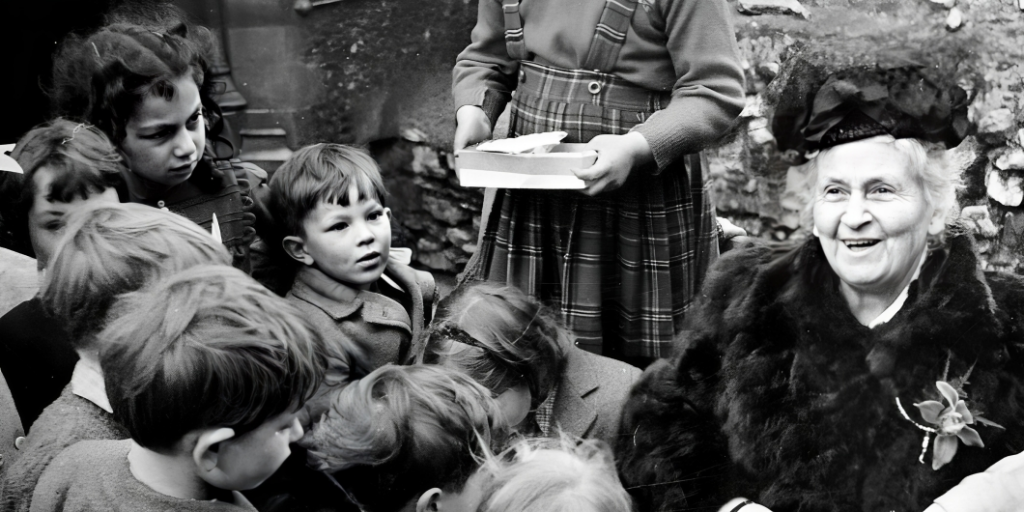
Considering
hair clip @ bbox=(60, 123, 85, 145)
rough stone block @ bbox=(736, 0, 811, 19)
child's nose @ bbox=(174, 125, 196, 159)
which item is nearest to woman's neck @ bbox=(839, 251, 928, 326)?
rough stone block @ bbox=(736, 0, 811, 19)

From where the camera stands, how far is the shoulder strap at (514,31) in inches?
105

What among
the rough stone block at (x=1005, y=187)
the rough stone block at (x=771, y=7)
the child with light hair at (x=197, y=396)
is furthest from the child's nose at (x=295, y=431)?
the rough stone block at (x=771, y=7)

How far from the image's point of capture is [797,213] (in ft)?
7.34

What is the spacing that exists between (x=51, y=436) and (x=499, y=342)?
43.6 inches

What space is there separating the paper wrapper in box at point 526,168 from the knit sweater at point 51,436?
1.10m

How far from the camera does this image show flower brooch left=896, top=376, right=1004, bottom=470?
1.84 m

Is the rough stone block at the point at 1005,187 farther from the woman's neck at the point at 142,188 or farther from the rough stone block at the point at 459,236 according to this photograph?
the woman's neck at the point at 142,188

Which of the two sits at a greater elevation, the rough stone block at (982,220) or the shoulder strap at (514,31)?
the shoulder strap at (514,31)

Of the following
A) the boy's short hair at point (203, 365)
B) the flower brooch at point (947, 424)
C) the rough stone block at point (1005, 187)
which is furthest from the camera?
the rough stone block at point (1005, 187)

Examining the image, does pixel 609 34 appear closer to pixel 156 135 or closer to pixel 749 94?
pixel 749 94

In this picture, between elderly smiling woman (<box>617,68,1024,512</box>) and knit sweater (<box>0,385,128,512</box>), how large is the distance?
4.72 ft

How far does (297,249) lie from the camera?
114 inches

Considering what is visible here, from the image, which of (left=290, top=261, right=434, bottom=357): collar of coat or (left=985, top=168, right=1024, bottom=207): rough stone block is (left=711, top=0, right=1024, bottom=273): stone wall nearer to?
(left=985, top=168, right=1024, bottom=207): rough stone block

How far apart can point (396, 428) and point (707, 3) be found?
1.36 m
